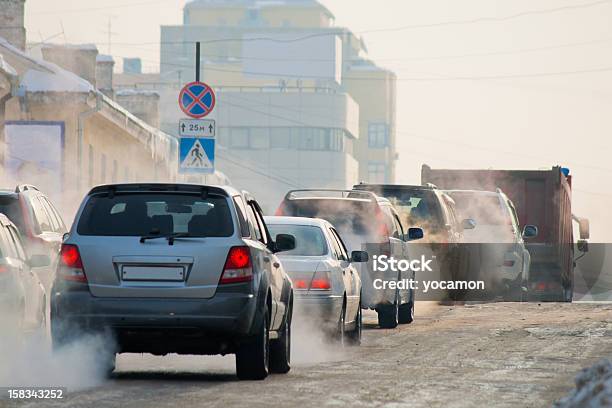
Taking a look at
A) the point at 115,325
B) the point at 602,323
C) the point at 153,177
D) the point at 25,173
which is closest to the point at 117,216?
the point at 115,325

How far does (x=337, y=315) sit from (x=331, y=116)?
125172mm

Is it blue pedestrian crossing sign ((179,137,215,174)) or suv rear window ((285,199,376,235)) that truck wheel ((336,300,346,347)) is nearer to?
suv rear window ((285,199,376,235))

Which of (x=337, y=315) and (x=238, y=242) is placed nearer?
(x=238, y=242)

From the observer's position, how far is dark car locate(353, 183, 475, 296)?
27078 millimetres

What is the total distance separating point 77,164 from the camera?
47375mm

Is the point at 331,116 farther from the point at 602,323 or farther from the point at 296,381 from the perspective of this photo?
the point at 296,381

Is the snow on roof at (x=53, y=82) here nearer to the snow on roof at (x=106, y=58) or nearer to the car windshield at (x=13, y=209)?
the snow on roof at (x=106, y=58)

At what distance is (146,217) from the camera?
539 inches

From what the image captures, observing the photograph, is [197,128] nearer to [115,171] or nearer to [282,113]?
[115,171]

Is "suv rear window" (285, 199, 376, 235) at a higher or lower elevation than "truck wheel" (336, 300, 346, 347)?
higher

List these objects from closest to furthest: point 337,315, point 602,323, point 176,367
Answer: point 176,367, point 337,315, point 602,323

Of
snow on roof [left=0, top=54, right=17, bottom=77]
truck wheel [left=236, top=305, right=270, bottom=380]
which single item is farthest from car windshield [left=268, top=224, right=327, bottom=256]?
snow on roof [left=0, top=54, right=17, bottom=77]

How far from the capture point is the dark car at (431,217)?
27078 millimetres

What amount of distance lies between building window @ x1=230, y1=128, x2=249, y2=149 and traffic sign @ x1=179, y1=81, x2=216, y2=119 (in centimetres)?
11319
